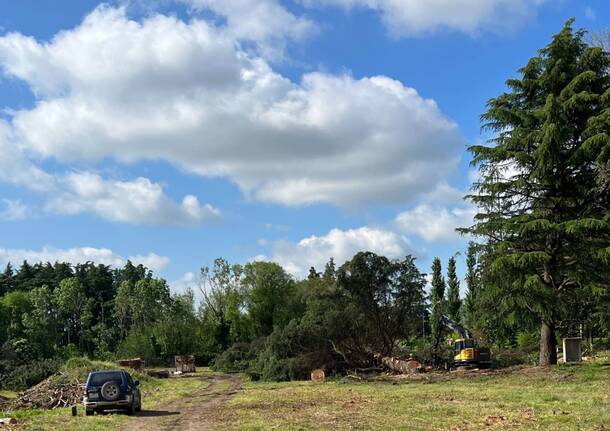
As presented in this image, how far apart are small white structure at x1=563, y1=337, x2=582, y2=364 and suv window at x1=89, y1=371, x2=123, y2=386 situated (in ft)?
80.1

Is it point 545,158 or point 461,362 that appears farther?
Answer: point 461,362

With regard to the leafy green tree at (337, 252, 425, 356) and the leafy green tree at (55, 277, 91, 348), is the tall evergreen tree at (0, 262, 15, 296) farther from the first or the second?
the leafy green tree at (337, 252, 425, 356)

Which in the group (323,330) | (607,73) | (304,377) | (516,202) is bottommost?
(304,377)

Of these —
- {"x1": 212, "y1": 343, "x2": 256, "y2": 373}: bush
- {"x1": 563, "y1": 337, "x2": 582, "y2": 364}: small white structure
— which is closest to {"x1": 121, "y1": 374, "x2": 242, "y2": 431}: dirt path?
{"x1": 563, "y1": 337, "x2": 582, "y2": 364}: small white structure

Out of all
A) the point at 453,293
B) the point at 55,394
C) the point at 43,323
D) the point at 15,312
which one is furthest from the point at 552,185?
the point at 15,312

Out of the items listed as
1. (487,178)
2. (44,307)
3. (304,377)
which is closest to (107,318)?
(44,307)

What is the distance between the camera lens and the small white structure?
112 ft

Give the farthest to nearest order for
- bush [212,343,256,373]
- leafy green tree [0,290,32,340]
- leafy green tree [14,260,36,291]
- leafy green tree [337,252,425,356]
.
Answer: leafy green tree [14,260,36,291], leafy green tree [0,290,32,340], bush [212,343,256,373], leafy green tree [337,252,425,356]

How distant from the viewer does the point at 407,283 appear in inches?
1551

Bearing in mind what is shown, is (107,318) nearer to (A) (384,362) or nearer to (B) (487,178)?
(A) (384,362)

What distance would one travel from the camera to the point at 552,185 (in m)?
30.5

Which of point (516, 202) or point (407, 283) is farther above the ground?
point (516, 202)

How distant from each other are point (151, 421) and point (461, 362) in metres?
21.9

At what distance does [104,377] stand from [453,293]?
58.5m
